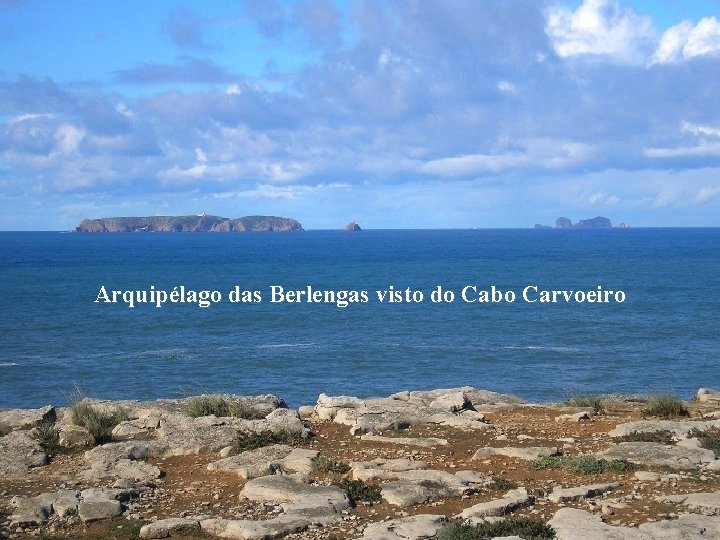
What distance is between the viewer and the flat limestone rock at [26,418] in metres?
15.3

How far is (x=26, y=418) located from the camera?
51.1ft

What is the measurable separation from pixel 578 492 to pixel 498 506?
4.10ft

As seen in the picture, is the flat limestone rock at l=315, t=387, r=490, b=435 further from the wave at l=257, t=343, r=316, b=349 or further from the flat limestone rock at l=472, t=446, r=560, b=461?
the wave at l=257, t=343, r=316, b=349

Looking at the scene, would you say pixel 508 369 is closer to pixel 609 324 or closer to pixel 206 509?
pixel 609 324

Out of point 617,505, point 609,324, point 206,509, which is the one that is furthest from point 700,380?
point 206,509

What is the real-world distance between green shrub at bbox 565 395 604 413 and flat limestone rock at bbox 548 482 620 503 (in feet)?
20.2

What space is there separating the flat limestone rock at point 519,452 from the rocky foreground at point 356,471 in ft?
0.09

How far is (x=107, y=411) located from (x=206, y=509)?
6068mm

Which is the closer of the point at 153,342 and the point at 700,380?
the point at 700,380

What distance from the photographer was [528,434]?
14.3 metres

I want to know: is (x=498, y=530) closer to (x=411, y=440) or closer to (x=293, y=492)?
(x=293, y=492)

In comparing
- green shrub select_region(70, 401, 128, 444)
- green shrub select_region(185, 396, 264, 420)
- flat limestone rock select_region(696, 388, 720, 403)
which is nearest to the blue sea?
flat limestone rock select_region(696, 388, 720, 403)

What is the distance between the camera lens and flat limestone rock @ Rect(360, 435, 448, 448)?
43.9 feet

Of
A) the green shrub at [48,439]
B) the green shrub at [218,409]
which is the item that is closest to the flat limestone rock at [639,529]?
the green shrub at [218,409]
